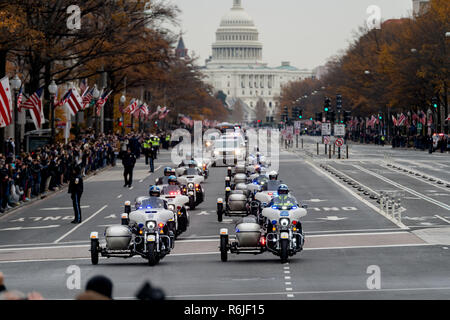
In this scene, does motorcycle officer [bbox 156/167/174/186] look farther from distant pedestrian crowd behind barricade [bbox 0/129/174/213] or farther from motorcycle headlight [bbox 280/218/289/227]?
motorcycle headlight [bbox 280/218/289/227]

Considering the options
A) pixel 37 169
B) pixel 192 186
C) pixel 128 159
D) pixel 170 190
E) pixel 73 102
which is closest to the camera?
pixel 170 190

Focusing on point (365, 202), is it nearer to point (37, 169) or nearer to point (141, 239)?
point (37, 169)

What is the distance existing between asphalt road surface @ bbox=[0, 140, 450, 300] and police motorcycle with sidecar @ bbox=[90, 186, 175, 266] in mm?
299

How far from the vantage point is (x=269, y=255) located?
73.3 ft

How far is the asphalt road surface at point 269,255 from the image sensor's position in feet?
56.6

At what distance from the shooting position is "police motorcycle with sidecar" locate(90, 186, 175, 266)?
66.8 feet

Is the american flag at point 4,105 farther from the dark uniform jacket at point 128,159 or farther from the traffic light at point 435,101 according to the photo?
the traffic light at point 435,101

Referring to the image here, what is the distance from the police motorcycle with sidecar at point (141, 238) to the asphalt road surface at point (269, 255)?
0.98 ft

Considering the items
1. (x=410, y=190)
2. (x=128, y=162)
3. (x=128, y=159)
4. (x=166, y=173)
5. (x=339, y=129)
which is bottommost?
(x=410, y=190)

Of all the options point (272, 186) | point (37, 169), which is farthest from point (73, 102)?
point (272, 186)

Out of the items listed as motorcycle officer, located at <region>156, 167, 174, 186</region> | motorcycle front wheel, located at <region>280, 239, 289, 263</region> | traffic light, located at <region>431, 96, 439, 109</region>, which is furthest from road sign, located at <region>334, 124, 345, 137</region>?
motorcycle front wheel, located at <region>280, 239, 289, 263</region>

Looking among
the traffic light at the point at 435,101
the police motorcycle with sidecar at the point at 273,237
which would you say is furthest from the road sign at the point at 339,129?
the police motorcycle with sidecar at the point at 273,237

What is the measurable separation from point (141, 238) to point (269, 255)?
301 centimetres

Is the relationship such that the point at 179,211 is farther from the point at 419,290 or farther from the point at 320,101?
the point at 320,101
